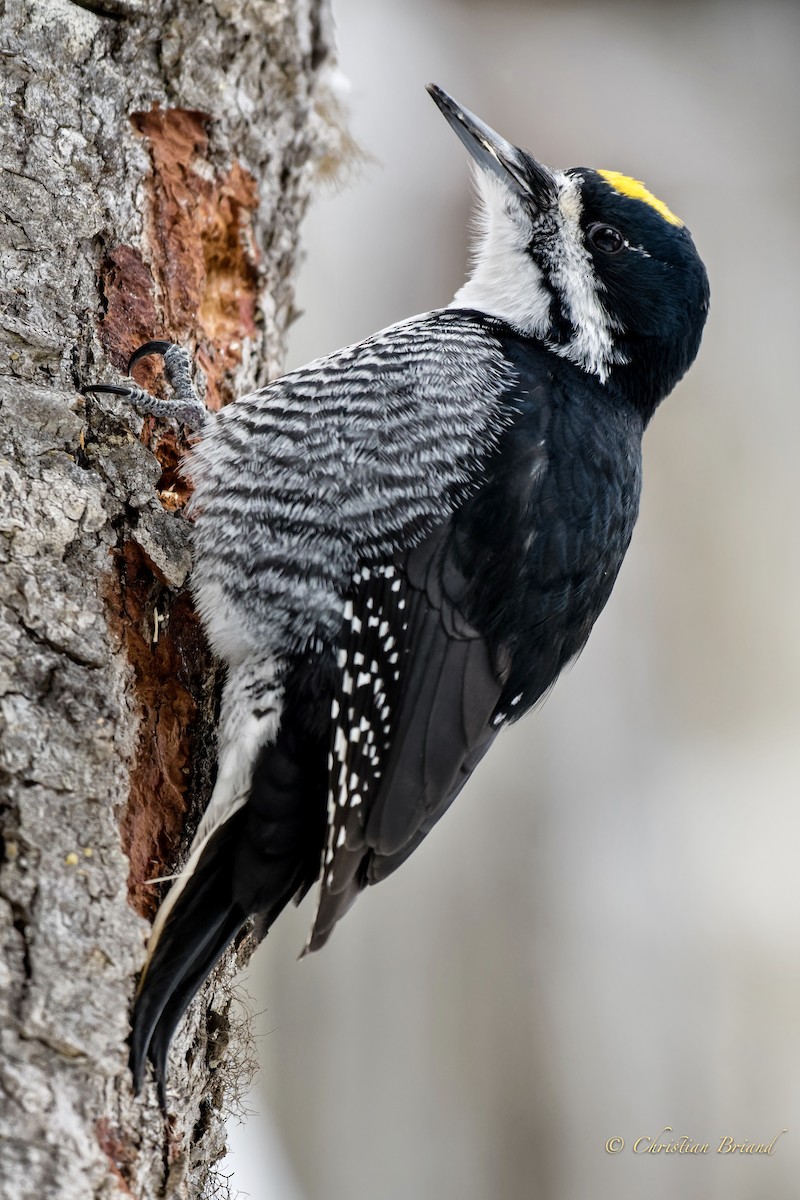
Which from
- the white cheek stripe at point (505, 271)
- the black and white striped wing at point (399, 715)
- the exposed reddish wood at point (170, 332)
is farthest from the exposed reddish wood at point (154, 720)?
the white cheek stripe at point (505, 271)

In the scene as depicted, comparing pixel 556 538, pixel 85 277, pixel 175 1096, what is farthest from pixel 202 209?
pixel 175 1096

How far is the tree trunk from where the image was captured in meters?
1.63

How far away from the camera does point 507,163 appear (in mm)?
2748

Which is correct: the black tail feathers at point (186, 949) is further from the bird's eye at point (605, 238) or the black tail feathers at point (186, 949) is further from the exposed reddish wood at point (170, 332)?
the bird's eye at point (605, 238)

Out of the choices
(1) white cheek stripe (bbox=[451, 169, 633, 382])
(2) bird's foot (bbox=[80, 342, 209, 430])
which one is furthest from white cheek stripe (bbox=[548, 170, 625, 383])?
(2) bird's foot (bbox=[80, 342, 209, 430])

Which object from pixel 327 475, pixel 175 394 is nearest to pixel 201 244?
pixel 175 394

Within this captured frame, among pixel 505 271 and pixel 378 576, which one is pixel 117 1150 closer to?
pixel 378 576

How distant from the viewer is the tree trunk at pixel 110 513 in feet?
5.35

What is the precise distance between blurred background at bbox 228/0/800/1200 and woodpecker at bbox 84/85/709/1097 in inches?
62.7

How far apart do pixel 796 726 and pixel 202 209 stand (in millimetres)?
2839

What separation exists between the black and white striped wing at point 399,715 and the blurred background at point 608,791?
6.11 ft

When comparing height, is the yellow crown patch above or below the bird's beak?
below

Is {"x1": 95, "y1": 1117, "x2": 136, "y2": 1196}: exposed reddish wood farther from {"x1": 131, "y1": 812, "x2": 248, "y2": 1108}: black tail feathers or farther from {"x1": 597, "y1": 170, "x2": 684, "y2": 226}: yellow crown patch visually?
{"x1": 597, "y1": 170, "x2": 684, "y2": 226}: yellow crown patch

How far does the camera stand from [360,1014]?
3.88 meters
